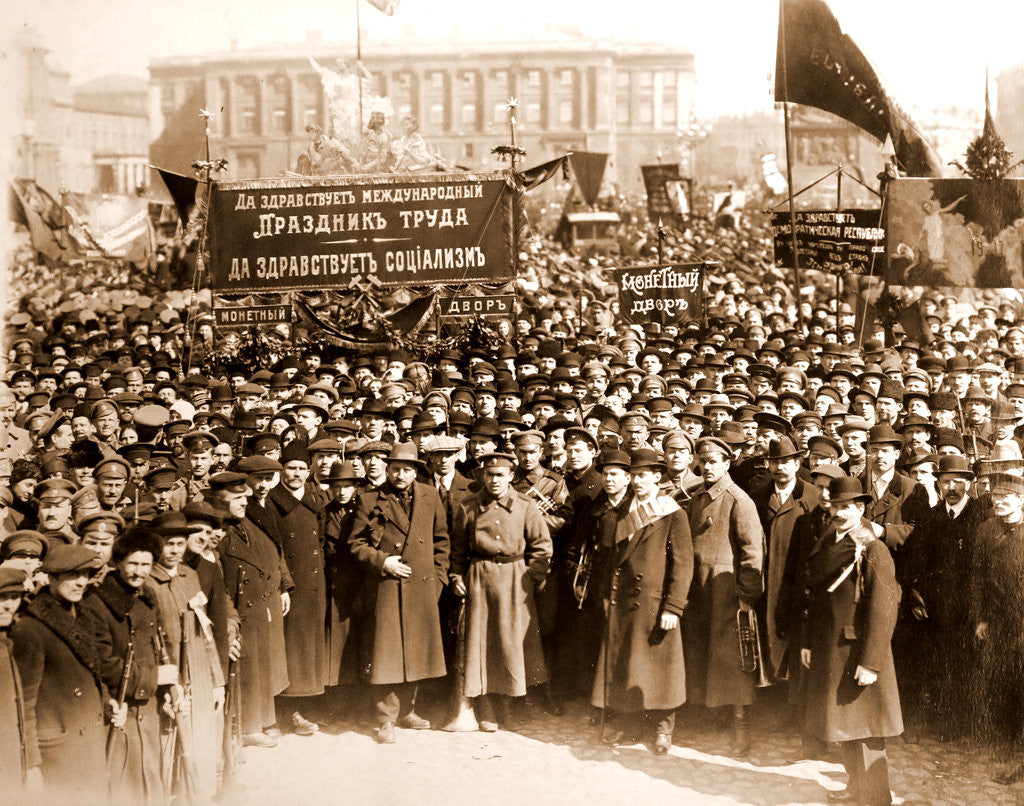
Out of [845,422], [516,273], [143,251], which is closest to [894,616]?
[845,422]

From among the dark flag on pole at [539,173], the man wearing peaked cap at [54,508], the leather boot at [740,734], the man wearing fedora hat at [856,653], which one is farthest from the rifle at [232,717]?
the dark flag on pole at [539,173]

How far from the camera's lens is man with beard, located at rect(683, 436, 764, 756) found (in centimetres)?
620

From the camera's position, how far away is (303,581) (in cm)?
651

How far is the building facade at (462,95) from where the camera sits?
15.9 meters

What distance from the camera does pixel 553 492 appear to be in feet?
23.5

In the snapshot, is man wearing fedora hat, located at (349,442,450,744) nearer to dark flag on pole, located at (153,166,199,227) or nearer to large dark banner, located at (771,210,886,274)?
dark flag on pole, located at (153,166,199,227)

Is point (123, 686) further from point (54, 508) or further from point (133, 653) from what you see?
point (54, 508)

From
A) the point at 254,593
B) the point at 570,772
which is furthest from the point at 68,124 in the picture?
the point at 570,772

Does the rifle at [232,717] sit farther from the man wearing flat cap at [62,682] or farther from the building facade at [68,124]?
the building facade at [68,124]

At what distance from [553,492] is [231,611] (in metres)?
2.39

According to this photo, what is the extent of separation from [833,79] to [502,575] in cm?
995

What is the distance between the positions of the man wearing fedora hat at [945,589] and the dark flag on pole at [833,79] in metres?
8.49

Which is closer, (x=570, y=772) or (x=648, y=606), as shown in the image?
(x=570, y=772)

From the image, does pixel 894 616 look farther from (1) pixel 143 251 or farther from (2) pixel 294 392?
(1) pixel 143 251
